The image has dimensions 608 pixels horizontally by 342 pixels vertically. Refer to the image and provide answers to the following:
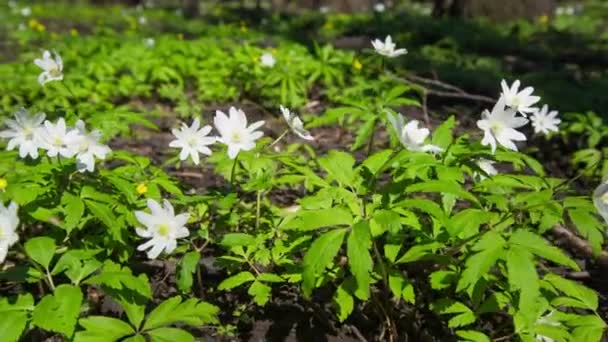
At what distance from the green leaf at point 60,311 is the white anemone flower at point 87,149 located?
0.43m

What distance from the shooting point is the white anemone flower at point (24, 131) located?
6.13ft

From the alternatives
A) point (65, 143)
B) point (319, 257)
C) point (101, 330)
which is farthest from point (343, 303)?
point (65, 143)

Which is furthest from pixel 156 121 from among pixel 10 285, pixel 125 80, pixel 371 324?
pixel 371 324

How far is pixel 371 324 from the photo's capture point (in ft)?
6.95

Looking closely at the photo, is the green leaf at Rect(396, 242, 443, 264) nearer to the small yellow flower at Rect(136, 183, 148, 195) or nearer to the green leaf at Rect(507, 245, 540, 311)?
the green leaf at Rect(507, 245, 540, 311)

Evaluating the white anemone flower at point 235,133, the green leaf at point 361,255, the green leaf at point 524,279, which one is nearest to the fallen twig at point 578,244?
the green leaf at point 524,279

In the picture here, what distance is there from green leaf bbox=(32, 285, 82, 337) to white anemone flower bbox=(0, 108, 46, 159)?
21.9 inches

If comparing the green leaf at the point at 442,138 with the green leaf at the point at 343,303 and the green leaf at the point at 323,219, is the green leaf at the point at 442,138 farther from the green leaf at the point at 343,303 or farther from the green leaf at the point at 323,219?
the green leaf at the point at 343,303

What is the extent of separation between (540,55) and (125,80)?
5.13 meters

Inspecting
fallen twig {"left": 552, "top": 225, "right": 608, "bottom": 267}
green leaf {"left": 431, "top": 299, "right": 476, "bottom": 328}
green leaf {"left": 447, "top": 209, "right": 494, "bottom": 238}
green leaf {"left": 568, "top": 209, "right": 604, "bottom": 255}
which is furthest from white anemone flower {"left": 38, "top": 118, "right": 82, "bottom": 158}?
fallen twig {"left": 552, "top": 225, "right": 608, "bottom": 267}

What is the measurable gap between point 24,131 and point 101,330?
833 mm

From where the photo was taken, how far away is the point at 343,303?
5.92ft

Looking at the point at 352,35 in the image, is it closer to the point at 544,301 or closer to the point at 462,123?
the point at 462,123

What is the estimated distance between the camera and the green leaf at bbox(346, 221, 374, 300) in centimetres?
157
